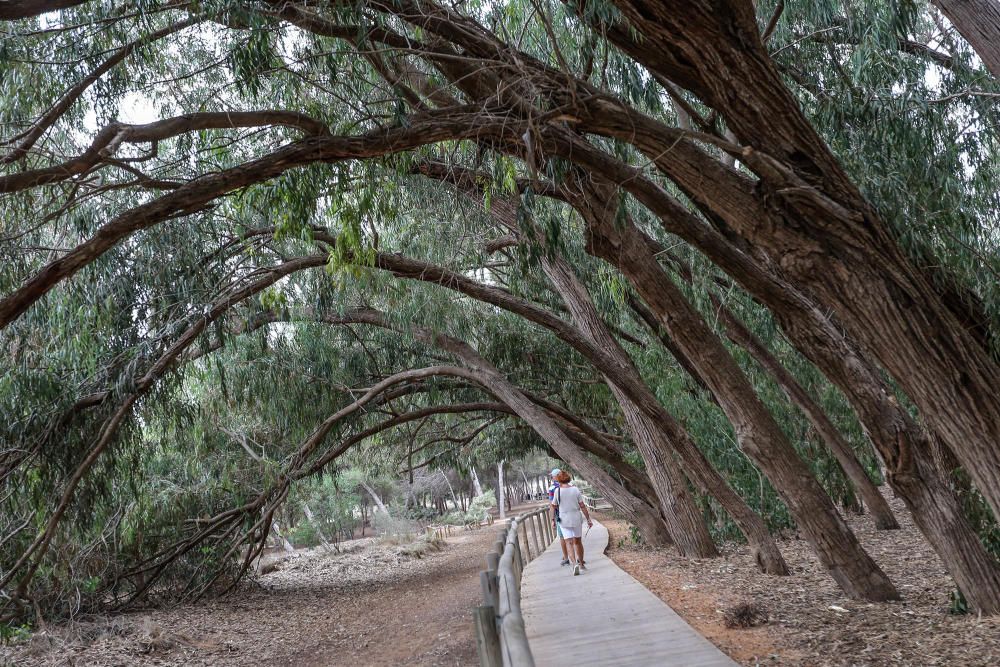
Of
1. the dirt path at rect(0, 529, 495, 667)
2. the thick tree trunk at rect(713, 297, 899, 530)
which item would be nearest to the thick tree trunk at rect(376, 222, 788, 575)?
the thick tree trunk at rect(713, 297, 899, 530)

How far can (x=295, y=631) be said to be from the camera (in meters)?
11.8

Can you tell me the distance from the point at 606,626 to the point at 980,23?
17.5ft

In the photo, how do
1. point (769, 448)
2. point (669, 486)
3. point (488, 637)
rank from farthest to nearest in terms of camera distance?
1. point (669, 486)
2. point (769, 448)
3. point (488, 637)

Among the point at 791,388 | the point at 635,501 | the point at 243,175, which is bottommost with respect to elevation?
the point at 635,501

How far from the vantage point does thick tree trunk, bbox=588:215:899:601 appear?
7.04m

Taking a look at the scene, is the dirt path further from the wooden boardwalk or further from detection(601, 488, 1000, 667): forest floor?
detection(601, 488, 1000, 667): forest floor

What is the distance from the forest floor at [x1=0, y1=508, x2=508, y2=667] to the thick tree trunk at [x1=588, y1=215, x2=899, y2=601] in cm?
335

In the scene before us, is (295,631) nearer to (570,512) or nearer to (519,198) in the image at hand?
(570,512)

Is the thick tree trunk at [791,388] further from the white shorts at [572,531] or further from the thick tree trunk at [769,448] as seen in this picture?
the white shorts at [572,531]

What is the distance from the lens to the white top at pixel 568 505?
11000mm

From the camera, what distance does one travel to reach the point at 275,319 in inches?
388

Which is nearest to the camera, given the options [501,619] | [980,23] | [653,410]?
[501,619]

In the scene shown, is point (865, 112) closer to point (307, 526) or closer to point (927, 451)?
point (927, 451)

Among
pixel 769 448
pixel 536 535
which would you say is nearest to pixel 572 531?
pixel 769 448
